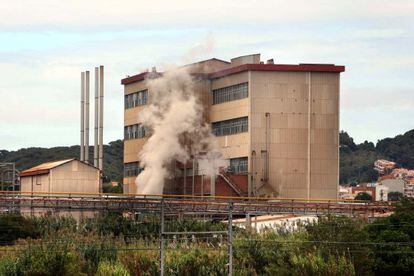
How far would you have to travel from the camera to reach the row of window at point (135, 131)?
122m

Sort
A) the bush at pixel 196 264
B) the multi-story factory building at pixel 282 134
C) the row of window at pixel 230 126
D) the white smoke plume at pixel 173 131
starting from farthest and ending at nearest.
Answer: the white smoke plume at pixel 173 131 → the row of window at pixel 230 126 → the multi-story factory building at pixel 282 134 → the bush at pixel 196 264

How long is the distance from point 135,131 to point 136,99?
426 centimetres

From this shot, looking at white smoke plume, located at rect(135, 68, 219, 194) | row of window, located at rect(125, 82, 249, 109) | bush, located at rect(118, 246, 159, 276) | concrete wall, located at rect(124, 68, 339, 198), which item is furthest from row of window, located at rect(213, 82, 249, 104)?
bush, located at rect(118, 246, 159, 276)

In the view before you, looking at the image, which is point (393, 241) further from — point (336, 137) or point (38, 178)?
point (38, 178)

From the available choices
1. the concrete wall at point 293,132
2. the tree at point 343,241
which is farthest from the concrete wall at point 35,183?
the tree at point 343,241

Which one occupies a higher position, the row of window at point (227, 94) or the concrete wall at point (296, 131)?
the row of window at point (227, 94)

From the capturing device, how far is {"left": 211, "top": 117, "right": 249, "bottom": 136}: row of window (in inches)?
4296

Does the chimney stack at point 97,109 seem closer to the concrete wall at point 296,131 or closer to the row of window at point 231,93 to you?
the row of window at point 231,93

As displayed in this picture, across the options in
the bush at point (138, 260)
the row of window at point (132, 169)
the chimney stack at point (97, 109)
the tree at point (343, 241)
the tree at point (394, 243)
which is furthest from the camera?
the chimney stack at point (97, 109)

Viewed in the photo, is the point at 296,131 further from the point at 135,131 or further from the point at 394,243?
the point at 394,243

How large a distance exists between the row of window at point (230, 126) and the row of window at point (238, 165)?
126 inches

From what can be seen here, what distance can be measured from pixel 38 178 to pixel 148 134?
1502 cm

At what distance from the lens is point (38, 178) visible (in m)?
112

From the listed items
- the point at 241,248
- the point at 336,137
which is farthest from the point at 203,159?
the point at 241,248
